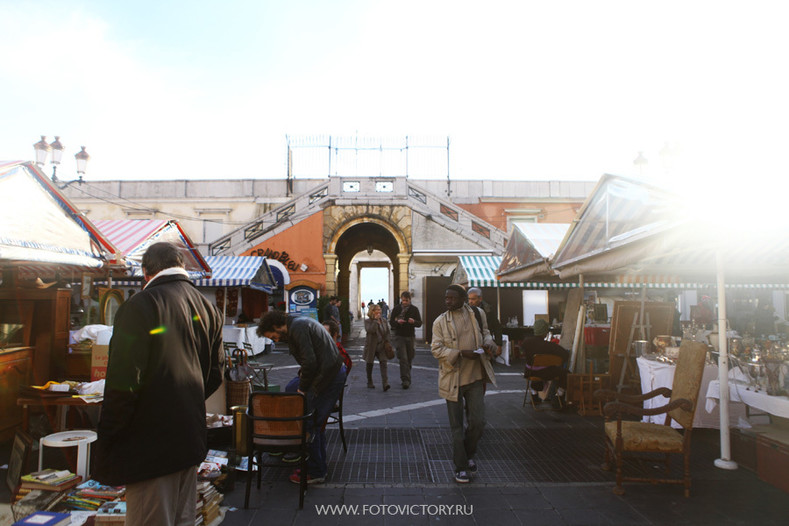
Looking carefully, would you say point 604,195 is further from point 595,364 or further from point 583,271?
point 595,364

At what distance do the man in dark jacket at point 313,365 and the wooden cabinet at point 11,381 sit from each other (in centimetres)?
297

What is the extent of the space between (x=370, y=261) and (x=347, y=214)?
Result: 13.1 metres

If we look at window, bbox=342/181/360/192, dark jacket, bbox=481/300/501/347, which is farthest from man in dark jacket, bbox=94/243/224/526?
window, bbox=342/181/360/192

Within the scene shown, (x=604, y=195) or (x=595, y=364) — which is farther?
(x=595, y=364)

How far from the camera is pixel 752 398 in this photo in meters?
4.76

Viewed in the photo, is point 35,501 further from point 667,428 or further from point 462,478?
point 667,428

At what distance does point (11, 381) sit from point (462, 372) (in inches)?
191

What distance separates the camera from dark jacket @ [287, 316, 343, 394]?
4.39 metres

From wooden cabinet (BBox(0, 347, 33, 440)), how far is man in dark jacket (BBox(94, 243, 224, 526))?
3.71m

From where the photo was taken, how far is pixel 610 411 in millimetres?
4348

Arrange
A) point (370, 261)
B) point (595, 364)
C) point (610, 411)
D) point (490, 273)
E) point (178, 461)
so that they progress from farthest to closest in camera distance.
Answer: point (370, 261), point (490, 273), point (595, 364), point (610, 411), point (178, 461)

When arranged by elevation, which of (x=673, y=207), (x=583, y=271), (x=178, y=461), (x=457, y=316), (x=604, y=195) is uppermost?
(x=604, y=195)

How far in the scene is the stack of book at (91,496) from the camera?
12.0 feet

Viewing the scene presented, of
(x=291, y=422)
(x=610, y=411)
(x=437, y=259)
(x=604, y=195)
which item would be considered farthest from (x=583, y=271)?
(x=437, y=259)
